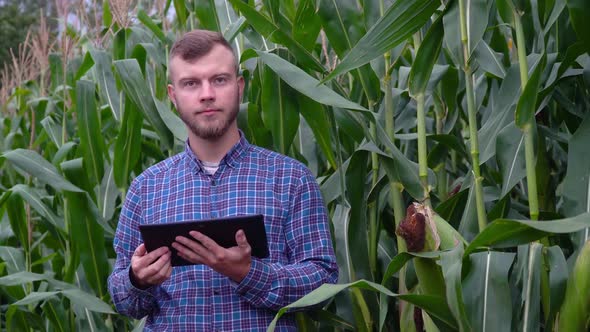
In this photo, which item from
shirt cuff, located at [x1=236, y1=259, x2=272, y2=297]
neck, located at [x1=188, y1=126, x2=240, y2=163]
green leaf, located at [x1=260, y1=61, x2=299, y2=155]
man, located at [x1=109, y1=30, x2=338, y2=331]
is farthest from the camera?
green leaf, located at [x1=260, y1=61, x2=299, y2=155]

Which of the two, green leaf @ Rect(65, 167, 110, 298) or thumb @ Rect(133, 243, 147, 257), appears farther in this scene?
green leaf @ Rect(65, 167, 110, 298)

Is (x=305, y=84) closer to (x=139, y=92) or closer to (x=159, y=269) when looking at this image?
(x=159, y=269)

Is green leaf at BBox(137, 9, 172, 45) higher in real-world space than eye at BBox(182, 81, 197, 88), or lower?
higher

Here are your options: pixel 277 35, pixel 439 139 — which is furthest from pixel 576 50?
pixel 277 35

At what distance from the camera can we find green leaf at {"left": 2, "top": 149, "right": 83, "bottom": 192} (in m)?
2.87

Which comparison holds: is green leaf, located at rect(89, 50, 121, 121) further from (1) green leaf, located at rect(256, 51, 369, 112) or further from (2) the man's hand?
(2) the man's hand

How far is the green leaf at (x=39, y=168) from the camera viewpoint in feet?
9.41

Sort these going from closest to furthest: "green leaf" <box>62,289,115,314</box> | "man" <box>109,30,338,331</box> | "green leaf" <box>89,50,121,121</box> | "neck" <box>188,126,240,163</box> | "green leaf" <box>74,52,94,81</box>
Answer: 1. "man" <box>109,30,338,331</box>
2. "neck" <box>188,126,240,163</box>
3. "green leaf" <box>62,289,115,314</box>
4. "green leaf" <box>89,50,121,121</box>
5. "green leaf" <box>74,52,94,81</box>

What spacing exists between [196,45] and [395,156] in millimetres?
574

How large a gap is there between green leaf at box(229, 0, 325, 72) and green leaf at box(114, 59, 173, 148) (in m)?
0.49

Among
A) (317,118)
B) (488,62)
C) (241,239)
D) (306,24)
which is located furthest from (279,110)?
(241,239)

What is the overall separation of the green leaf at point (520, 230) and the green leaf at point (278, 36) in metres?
0.72

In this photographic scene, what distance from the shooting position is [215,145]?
2322mm

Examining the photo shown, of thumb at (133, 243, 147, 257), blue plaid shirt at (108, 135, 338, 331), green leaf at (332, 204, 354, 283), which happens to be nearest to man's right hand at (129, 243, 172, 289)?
thumb at (133, 243, 147, 257)
